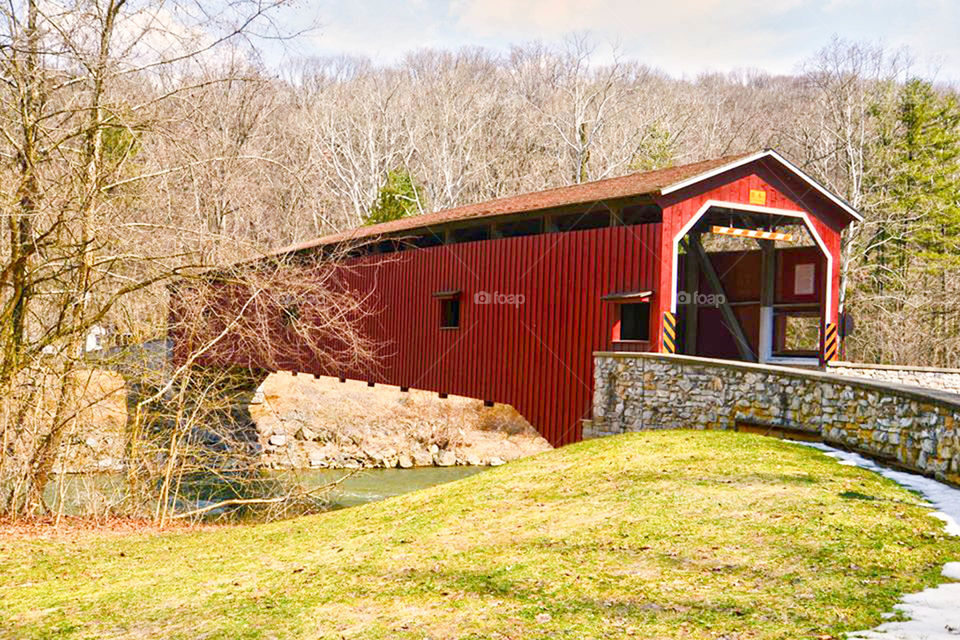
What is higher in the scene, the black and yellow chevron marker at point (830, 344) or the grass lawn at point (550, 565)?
the black and yellow chevron marker at point (830, 344)

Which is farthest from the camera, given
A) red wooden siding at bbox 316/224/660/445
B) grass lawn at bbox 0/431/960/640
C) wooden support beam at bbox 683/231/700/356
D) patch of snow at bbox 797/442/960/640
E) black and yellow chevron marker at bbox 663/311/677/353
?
wooden support beam at bbox 683/231/700/356

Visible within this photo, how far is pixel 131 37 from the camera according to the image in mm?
9000

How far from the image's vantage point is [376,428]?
28578 mm

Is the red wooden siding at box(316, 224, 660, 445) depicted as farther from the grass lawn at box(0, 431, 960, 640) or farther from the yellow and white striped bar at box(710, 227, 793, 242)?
the grass lawn at box(0, 431, 960, 640)

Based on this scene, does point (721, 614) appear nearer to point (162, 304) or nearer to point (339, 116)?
point (162, 304)

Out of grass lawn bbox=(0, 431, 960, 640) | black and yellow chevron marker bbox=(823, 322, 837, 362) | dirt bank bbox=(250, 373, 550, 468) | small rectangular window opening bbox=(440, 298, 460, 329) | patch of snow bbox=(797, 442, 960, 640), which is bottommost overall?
dirt bank bbox=(250, 373, 550, 468)

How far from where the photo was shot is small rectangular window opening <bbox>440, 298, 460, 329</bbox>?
16516 mm

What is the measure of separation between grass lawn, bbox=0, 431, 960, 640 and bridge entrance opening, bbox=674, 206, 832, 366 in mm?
7454

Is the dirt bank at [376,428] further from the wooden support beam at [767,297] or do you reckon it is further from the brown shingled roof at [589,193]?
the wooden support beam at [767,297]

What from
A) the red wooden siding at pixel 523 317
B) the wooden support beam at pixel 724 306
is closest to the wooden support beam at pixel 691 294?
the wooden support beam at pixel 724 306

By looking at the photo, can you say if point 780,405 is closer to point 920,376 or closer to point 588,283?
point 588,283

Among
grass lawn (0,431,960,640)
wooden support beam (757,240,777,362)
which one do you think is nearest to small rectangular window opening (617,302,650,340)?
wooden support beam (757,240,777,362)

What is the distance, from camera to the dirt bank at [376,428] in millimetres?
26359

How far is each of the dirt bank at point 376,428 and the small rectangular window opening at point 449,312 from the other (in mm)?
9788
